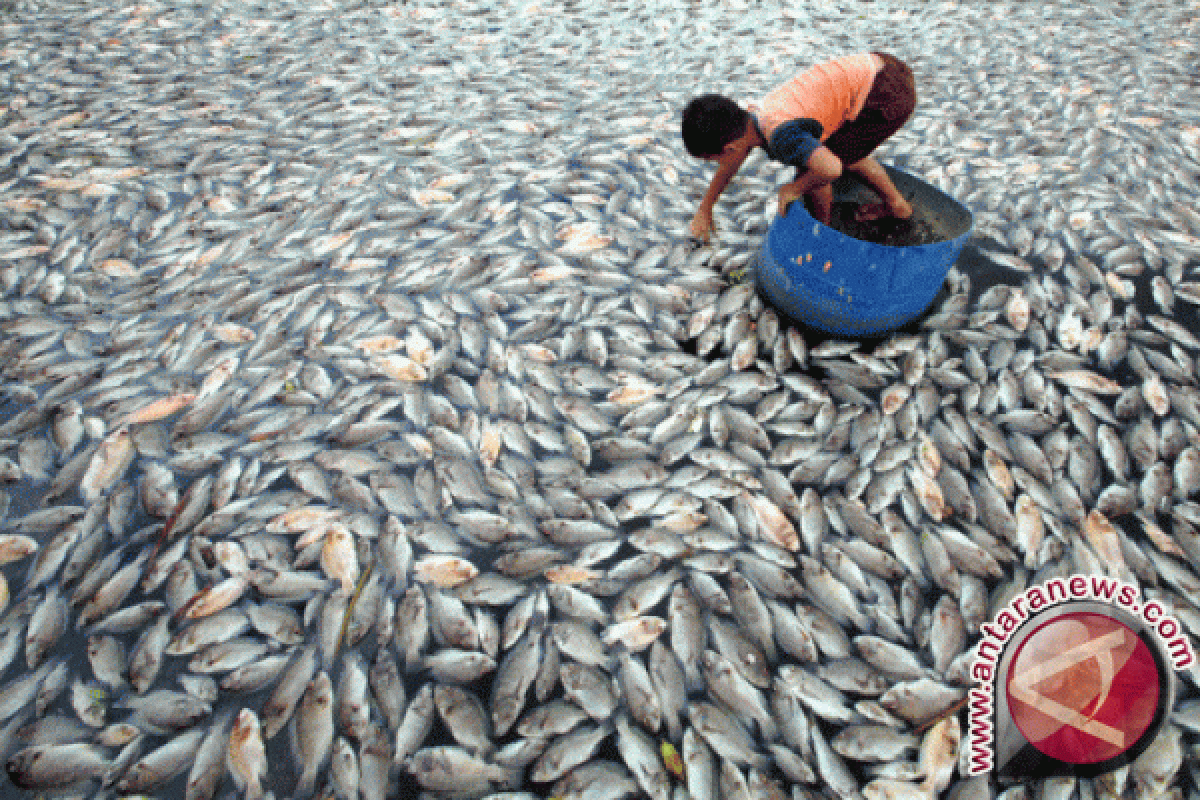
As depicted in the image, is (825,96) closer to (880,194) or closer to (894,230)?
(880,194)

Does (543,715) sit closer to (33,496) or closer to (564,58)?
(33,496)

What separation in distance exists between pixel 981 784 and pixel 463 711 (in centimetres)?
128

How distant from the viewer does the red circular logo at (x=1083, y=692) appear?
1524 mm

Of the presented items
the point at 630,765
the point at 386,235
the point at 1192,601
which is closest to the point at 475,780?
the point at 630,765

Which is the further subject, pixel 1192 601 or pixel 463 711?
pixel 1192 601

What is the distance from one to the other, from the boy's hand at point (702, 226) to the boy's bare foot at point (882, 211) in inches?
27.4

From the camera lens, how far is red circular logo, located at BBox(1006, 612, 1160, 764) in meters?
1.52

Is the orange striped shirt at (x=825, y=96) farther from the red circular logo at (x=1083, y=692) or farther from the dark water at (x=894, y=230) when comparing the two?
the red circular logo at (x=1083, y=692)

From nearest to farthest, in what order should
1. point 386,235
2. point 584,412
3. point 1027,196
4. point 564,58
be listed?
point 584,412 → point 386,235 → point 1027,196 → point 564,58

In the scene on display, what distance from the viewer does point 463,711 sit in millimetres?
1585

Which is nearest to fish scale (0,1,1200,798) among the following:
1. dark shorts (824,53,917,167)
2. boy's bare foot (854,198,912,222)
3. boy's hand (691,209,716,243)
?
boy's hand (691,209,716,243)

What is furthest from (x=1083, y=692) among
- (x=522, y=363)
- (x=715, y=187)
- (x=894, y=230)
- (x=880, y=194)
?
(x=715, y=187)

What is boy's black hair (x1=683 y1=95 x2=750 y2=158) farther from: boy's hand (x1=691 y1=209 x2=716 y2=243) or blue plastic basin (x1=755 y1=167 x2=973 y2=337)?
boy's hand (x1=691 y1=209 x2=716 y2=243)

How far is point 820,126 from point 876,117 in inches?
21.0
